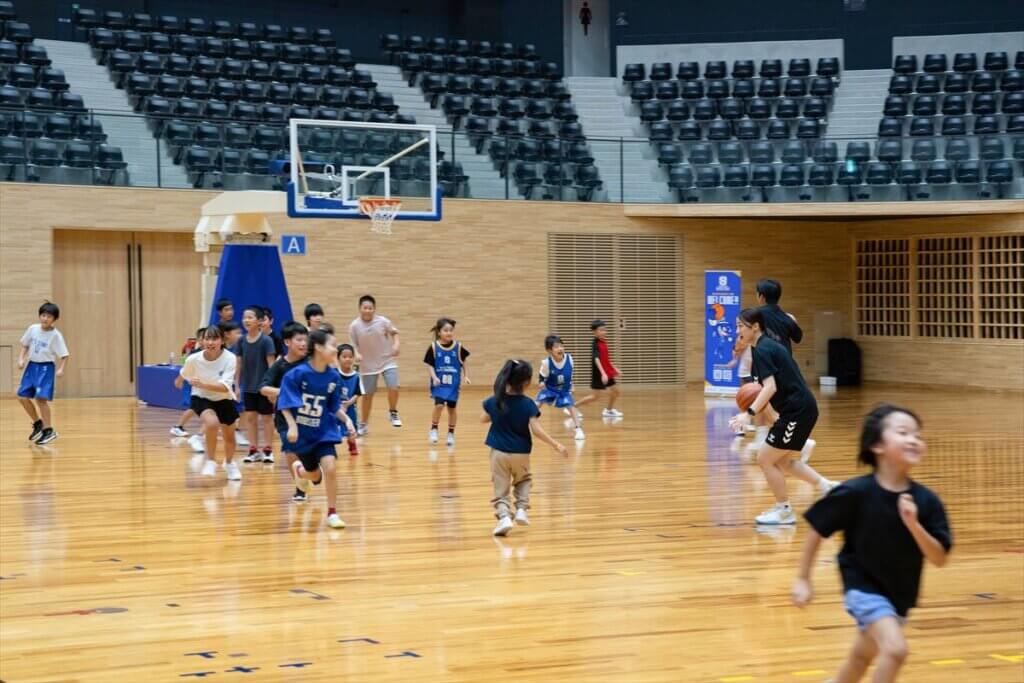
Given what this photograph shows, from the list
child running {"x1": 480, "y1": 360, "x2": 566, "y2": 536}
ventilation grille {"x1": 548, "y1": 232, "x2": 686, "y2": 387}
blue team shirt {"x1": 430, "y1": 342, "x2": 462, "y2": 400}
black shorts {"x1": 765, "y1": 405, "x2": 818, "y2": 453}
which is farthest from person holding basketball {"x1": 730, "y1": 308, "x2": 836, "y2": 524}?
ventilation grille {"x1": 548, "y1": 232, "x2": 686, "y2": 387}

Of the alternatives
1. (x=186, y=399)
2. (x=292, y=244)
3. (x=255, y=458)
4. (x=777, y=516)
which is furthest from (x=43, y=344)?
(x=777, y=516)

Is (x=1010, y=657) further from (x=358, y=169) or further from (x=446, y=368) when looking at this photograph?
(x=358, y=169)

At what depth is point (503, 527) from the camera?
952 cm

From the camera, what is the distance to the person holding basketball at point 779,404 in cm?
974

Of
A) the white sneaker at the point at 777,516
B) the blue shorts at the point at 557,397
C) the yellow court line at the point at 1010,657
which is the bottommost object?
the yellow court line at the point at 1010,657

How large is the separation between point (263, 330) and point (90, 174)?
9676mm

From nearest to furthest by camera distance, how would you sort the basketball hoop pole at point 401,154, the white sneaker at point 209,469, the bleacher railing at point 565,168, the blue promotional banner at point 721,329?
the white sneaker at point 209,469, the basketball hoop pole at point 401,154, the bleacher railing at point 565,168, the blue promotional banner at point 721,329

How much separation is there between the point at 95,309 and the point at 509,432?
1592 centimetres

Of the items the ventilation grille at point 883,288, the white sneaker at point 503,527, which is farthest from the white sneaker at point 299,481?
the ventilation grille at point 883,288

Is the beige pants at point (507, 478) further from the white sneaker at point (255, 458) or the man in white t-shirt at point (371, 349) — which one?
the man in white t-shirt at point (371, 349)

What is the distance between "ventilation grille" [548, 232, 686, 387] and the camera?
27094 millimetres

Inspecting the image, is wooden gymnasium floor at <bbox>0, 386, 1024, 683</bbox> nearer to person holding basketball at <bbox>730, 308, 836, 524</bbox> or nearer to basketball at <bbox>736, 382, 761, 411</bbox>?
person holding basketball at <bbox>730, 308, 836, 524</bbox>

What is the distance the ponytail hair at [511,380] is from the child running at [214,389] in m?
3.90

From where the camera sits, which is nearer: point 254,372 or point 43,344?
point 254,372
